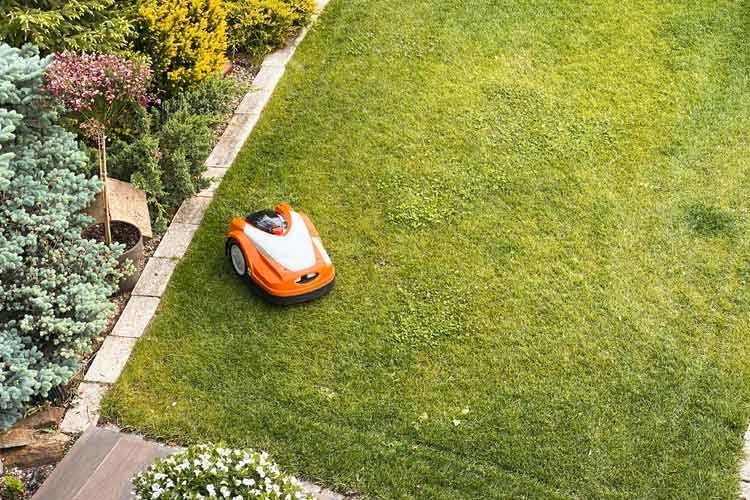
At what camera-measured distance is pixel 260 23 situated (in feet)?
31.0

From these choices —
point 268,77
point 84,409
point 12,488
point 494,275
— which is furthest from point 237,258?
point 268,77

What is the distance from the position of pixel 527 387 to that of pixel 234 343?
2.22 m

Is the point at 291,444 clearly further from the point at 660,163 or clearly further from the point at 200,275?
the point at 660,163

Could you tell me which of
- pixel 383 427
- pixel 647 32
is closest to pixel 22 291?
pixel 383 427

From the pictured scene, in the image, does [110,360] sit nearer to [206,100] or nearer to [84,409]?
[84,409]

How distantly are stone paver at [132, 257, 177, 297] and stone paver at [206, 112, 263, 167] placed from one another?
51.4 inches

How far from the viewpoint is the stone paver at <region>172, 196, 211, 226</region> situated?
7605 millimetres

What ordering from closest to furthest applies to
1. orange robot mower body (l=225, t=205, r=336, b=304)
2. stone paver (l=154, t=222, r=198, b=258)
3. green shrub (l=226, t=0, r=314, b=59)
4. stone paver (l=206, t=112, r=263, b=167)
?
orange robot mower body (l=225, t=205, r=336, b=304)
stone paver (l=154, t=222, r=198, b=258)
stone paver (l=206, t=112, r=263, b=167)
green shrub (l=226, t=0, r=314, b=59)

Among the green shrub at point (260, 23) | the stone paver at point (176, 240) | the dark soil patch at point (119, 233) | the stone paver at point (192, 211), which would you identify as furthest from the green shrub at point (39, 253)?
the green shrub at point (260, 23)

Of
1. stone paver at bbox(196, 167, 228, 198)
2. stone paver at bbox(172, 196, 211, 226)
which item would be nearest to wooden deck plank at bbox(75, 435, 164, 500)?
stone paver at bbox(172, 196, 211, 226)

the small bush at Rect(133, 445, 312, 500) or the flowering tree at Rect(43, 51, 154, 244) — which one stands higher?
the flowering tree at Rect(43, 51, 154, 244)

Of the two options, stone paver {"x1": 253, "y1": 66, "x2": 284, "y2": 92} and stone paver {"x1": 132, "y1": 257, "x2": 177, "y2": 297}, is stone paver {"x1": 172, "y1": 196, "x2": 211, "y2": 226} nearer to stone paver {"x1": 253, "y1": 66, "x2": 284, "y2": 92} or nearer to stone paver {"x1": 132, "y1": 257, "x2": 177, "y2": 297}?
stone paver {"x1": 132, "y1": 257, "x2": 177, "y2": 297}

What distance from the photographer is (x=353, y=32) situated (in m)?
9.80

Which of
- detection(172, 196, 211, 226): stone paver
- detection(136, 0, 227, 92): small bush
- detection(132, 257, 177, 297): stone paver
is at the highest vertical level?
detection(136, 0, 227, 92): small bush
